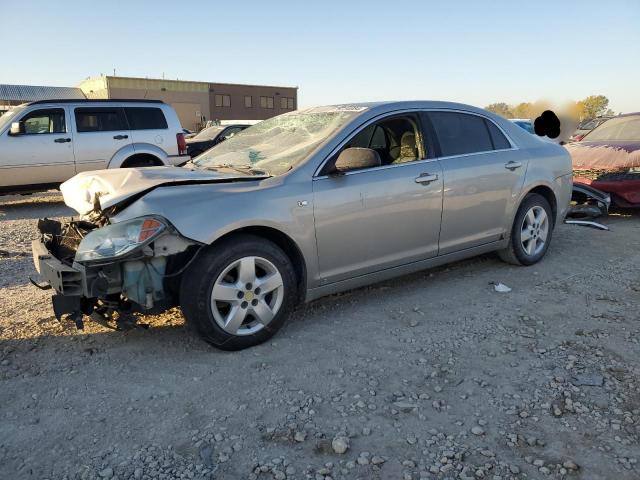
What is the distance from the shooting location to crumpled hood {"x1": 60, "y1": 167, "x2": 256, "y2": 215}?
353cm

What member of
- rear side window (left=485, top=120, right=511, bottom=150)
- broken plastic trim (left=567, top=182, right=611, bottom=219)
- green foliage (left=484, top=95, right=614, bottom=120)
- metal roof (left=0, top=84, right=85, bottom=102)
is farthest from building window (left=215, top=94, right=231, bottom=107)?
rear side window (left=485, top=120, right=511, bottom=150)

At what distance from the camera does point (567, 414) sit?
2838 millimetres

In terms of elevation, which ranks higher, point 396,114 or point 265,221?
point 396,114

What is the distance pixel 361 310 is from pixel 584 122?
19.6 m

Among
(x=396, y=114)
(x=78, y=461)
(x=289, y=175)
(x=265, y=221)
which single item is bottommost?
(x=78, y=461)

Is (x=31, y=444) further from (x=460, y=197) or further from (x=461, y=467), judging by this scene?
(x=460, y=197)

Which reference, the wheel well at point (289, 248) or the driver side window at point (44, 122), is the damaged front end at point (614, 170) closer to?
the wheel well at point (289, 248)

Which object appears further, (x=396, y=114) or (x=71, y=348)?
(x=396, y=114)

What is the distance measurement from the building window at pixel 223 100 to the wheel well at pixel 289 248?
66.5m

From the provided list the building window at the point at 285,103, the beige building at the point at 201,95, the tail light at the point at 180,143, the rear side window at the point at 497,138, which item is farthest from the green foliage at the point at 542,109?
the building window at the point at 285,103

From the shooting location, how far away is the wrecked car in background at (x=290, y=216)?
11.1ft

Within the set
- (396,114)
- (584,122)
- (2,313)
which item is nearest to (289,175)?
(396,114)

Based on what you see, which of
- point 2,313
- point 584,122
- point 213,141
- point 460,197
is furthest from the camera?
point 584,122

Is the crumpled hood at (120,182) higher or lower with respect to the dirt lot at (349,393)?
higher
